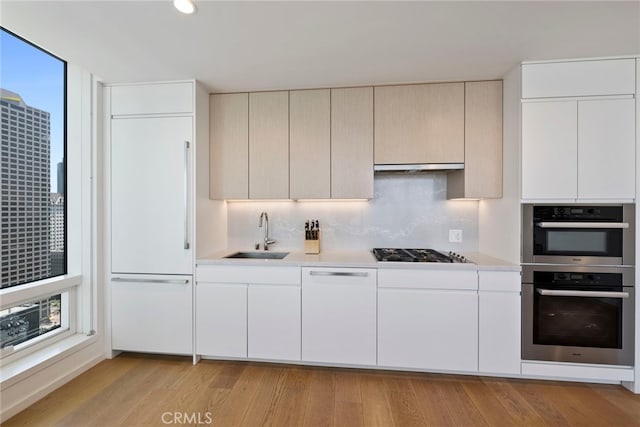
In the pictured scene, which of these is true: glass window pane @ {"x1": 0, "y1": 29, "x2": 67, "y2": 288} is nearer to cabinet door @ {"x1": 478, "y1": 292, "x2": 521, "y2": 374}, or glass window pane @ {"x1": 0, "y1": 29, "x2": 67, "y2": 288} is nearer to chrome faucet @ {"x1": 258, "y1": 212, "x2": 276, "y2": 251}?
chrome faucet @ {"x1": 258, "y1": 212, "x2": 276, "y2": 251}

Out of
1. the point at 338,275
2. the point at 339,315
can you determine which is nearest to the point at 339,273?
the point at 338,275

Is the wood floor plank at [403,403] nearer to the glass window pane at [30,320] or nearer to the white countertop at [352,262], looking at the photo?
the white countertop at [352,262]

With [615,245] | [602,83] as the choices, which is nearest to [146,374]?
[615,245]

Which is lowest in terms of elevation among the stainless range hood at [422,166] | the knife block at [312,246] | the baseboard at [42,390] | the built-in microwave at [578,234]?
the baseboard at [42,390]

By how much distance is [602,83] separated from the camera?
1.98 metres

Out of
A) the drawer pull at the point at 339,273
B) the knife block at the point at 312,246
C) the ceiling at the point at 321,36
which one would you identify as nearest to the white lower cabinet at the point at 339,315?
the drawer pull at the point at 339,273

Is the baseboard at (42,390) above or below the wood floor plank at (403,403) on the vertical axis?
above

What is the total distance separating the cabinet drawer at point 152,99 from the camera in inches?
91.7

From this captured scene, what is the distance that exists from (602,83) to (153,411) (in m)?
3.84

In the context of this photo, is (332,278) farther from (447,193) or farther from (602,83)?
(602,83)

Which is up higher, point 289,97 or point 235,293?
point 289,97

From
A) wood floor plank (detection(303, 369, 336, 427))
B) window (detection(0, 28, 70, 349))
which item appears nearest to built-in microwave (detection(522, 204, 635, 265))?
wood floor plank (detection(303, 369, 336, 427))

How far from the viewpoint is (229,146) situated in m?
2.57

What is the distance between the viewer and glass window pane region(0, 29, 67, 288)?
1900 millimetres
